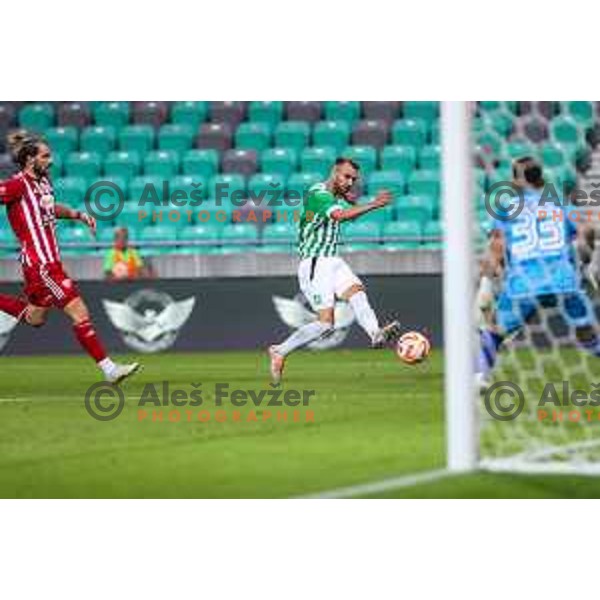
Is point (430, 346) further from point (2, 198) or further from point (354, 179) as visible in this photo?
point (2, 198)

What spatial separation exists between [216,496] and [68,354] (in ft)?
7.62

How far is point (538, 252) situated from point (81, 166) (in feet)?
6.45

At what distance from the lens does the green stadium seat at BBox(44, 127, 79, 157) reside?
20.5ft

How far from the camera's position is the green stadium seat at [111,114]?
6.38 m

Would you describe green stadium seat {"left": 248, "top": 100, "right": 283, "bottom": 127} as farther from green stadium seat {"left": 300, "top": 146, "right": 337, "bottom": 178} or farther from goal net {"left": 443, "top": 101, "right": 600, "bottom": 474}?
goal net {"left": 443, "top": 101, "right": 600, "bottom": 474}

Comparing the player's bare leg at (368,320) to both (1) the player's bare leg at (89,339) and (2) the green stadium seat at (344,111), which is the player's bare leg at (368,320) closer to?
(2) the green stadium seat at (344,111)

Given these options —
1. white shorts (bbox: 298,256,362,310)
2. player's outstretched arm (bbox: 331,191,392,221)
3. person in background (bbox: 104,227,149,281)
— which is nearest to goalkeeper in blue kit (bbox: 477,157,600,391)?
player's outstretched arm (bbox: 331,191,392,221)

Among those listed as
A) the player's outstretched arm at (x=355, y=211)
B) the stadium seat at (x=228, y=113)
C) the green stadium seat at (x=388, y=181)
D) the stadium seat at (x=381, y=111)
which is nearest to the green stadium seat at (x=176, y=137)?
the stadium seat at (x=228, y=113)

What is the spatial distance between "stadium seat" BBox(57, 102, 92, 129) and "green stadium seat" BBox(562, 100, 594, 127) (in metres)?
1.68

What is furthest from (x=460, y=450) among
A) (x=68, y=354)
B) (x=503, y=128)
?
(x=68, y=354)

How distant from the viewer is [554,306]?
601 cm

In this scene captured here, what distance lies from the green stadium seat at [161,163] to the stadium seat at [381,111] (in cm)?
94

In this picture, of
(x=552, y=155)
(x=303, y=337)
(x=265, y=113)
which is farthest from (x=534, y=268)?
(x=265, y=113)
